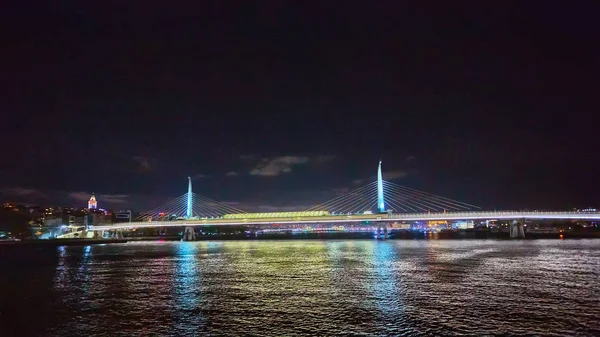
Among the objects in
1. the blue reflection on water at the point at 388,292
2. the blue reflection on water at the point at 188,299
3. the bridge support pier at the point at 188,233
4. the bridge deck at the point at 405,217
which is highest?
the bridge deck at the point at 405,217

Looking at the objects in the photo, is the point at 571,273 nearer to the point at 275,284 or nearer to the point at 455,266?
the point at 455,266

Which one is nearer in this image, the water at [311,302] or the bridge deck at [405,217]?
the water at [311,302]

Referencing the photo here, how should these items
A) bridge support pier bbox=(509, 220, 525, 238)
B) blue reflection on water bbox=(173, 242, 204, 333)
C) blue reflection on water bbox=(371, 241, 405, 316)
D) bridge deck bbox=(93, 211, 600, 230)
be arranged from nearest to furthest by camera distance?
blue reflection on water bbox=(173, 242, 204, 333), blue reflection on water bbox=(371, 241, 405, 316), bridge deck bbox=(93, 211, 600, 230), bridge support pier bbox=(509, 220, 525, 238)

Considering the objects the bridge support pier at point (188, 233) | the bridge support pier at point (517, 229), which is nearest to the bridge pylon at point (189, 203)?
the bridge support pier at point (188, 233)

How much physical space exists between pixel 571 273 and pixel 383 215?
72.6m

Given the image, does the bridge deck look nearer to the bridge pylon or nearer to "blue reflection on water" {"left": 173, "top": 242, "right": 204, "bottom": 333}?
the bridge pylon

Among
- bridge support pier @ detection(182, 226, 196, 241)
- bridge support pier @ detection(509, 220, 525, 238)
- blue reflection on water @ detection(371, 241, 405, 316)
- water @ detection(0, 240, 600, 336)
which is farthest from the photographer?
bridge support pier @ detection(182, 226, 196, 241)

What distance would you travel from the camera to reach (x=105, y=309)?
23797 millimetres

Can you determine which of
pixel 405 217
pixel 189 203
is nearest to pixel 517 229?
pixel 405 217

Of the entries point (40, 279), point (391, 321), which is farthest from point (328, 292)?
point (40, 279)

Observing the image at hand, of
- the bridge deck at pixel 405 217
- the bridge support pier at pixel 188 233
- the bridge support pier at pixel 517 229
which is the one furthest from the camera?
the bridge support pier at pixel 188 233

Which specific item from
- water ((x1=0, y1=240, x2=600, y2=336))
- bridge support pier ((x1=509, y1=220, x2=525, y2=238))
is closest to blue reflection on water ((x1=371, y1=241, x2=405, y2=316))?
water ((x1=0, y1=240, x2=600, y2=336))

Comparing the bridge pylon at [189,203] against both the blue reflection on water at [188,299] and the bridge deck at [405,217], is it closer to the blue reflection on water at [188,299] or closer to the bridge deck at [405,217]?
the bridge deck at [405,217]

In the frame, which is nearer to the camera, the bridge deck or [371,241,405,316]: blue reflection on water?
[371,241,405,316]: blue reflection on water
